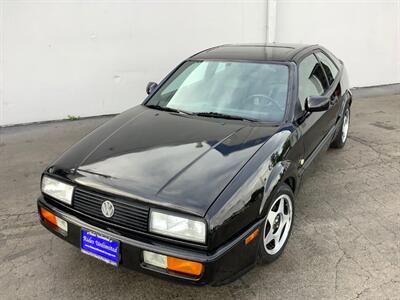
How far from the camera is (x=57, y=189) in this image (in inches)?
99.1

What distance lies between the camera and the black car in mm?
2146

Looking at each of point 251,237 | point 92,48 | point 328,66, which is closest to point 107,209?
point 251,237

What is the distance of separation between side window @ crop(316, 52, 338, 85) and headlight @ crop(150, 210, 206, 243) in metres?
2.76

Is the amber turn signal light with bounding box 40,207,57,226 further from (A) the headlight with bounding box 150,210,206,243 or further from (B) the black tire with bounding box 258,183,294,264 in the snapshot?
(B) the black tire with bounding box 258,183,294,264

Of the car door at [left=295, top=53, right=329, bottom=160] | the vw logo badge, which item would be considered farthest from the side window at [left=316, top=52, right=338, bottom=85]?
the vw logo badge

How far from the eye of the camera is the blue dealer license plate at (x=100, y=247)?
2258 millimetres

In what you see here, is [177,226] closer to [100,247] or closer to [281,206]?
[100,247]

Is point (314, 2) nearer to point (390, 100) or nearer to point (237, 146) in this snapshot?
point (390, 100)

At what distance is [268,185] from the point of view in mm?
2477

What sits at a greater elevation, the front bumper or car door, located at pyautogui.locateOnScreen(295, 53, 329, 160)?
car door, located at pyautogui.locateOnScreen(295, 53, 329, 160)

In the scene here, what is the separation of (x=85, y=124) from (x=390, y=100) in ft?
18.9

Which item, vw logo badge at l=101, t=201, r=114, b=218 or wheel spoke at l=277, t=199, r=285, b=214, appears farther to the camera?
wheel spoke at l=277, t=199, r=285, b=214

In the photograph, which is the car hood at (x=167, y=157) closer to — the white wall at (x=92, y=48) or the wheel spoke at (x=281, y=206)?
the wheel spoke at (x=281, y=206)

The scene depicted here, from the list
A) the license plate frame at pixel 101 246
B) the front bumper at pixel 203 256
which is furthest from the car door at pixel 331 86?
the license plate frame at pixel 101 246
